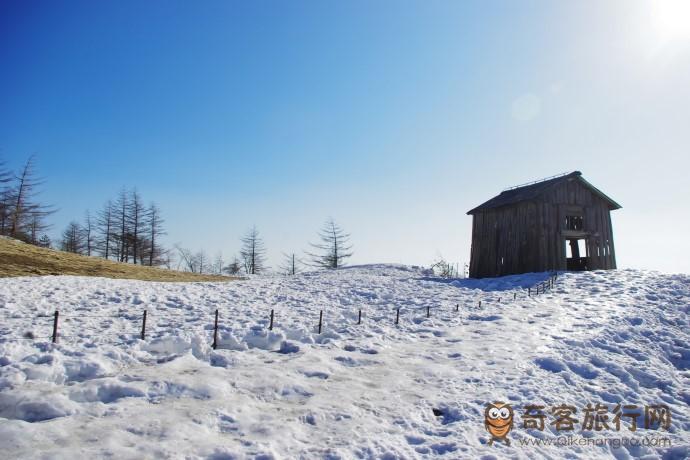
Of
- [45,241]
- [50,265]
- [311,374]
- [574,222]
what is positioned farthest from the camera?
[45,241]

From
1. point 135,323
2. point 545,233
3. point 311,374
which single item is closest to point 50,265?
point 135,323

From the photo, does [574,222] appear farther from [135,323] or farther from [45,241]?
[45,241]

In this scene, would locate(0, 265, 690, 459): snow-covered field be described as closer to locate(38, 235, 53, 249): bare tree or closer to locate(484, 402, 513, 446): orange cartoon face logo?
locate(484, 402, 513, 446): orange cartoon face logo

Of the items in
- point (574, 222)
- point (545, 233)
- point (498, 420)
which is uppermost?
point (574, 222)

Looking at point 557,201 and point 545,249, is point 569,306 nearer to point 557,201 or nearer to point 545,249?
point 545,249

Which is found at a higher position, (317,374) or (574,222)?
(574,222)

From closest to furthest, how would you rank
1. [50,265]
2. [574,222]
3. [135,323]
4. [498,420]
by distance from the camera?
[498,420], [135,323], [50,265], [574,222]

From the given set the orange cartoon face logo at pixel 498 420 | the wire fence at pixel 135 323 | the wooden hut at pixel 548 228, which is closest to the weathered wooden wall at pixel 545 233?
the wooden hut at pixel 548 228

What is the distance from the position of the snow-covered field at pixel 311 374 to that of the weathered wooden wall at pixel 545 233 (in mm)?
8545

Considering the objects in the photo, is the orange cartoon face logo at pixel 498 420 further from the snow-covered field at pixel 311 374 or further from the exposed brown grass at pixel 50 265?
the exposed brown grass at pixel 50 265

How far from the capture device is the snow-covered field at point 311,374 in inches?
184

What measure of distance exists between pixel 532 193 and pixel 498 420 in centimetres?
2092

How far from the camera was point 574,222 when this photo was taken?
78.1 ft

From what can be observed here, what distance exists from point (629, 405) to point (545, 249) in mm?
17470
